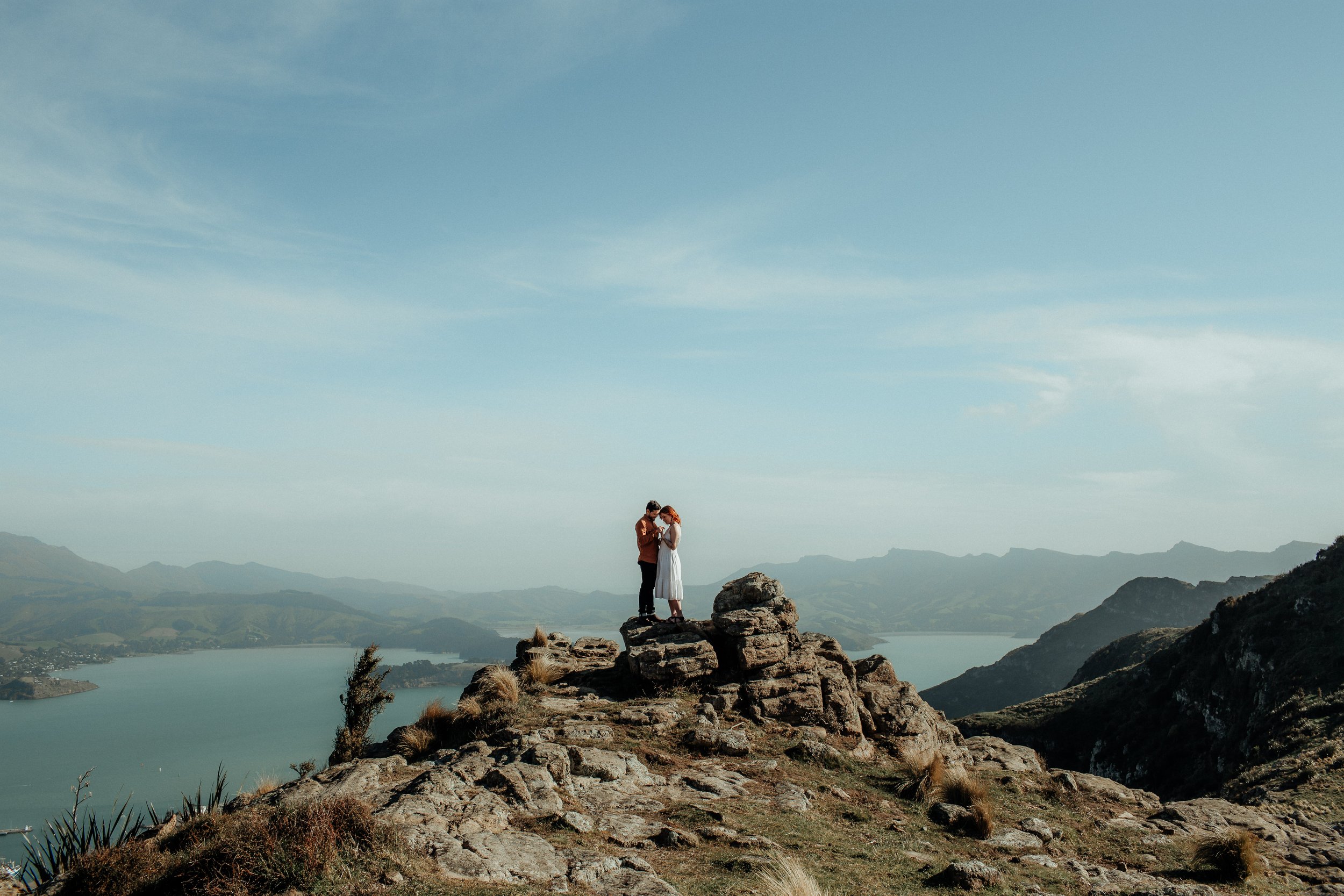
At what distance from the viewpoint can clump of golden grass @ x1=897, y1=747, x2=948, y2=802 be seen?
45.8 feet

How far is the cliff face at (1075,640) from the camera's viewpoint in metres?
144

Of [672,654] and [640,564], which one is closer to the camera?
[672,654]

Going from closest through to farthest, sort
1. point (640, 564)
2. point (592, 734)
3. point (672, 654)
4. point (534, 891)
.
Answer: point (534, 891)
point (592, 734)
point (672, 654)
point (640, 564)

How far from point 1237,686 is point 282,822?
235 feet

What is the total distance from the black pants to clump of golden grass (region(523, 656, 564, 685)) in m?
2.85

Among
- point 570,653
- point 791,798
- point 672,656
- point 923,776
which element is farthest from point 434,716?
point 923,776

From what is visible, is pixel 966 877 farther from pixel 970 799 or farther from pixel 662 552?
pixel 662 552

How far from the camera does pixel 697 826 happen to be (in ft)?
35.2

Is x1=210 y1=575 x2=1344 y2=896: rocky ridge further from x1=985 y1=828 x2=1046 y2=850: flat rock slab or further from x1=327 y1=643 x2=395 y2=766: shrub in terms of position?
x1=327 y1=643 x2=395 y2=766: shrub

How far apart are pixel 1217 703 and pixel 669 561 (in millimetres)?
62057

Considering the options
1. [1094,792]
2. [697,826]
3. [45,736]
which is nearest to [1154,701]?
[1094,792]

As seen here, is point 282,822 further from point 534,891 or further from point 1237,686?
point 1237,686

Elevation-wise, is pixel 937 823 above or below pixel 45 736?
above

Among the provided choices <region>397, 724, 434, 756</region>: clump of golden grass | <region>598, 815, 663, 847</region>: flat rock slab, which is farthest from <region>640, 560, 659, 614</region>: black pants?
<region>598, 815, 663, 847</region>: flat rock slab
